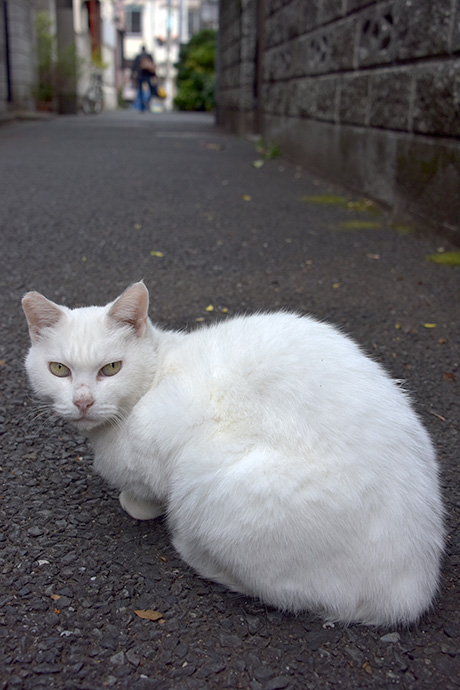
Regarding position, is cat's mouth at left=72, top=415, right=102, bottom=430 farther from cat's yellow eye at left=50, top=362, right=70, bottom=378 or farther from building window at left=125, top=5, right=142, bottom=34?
building window at left=125, top=5, right=142, bottom=34

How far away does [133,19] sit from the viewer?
64062mm

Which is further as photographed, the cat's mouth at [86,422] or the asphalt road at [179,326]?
the cat's mouth at [86,422]

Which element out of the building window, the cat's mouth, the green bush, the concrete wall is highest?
the building window

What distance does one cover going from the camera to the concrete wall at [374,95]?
5.08 meters

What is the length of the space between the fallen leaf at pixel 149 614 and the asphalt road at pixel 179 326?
0.02 m

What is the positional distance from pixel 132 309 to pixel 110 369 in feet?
0.70

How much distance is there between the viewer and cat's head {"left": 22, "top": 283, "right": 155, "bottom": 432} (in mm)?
2049

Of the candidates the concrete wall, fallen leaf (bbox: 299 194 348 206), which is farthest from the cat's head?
fallen leaf (bbox: 299 194 348 206)

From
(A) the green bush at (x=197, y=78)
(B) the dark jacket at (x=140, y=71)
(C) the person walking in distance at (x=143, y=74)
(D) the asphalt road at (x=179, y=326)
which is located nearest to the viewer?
(D) the asphalt road at (x=179, y=326)

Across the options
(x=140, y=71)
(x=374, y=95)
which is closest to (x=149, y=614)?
(x=374, y=95)

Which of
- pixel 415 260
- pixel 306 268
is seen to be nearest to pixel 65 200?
pixel 306 268

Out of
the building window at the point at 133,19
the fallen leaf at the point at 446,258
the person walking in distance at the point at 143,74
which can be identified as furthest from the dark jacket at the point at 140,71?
the building window at the point at 133,19

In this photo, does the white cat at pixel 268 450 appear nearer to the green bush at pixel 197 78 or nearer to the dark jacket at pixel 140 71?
the green bush at pixel 197 78

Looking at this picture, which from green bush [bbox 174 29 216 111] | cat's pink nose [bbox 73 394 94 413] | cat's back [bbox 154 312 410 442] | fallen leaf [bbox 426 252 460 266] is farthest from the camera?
green bush [bbox 174 29 216 111]
